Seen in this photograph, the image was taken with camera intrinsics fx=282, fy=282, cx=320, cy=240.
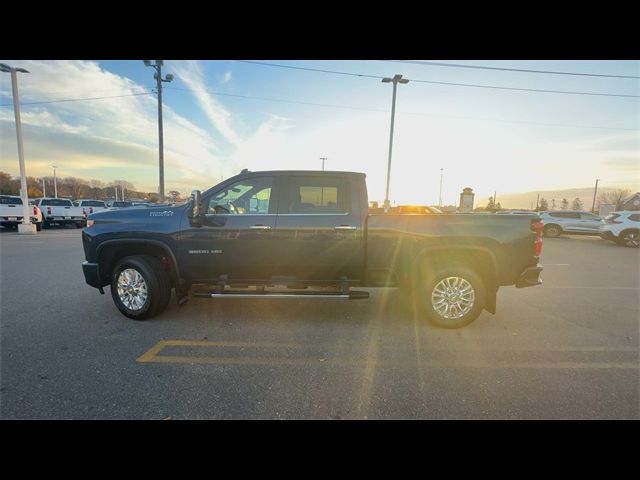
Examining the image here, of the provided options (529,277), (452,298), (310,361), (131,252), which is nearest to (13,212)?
(131,252)

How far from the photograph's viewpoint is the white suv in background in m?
13.0

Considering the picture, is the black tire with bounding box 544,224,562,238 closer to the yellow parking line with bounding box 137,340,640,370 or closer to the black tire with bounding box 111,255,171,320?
the yellow parking line with bounding box 137,340,640,370

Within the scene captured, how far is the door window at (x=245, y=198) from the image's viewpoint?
4125mm

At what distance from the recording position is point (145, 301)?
13.2 ft

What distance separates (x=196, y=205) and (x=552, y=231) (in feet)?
67.7

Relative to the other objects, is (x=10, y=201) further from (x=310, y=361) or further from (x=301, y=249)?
(x=310, y=361)

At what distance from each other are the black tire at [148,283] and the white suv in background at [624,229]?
1874 cm

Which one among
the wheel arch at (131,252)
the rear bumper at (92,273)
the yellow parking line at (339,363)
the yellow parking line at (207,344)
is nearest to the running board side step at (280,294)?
the wheel arch at (131,252)

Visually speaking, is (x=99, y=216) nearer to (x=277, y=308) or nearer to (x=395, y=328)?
(x=277, y=308)

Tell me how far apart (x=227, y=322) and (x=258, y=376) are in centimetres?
147

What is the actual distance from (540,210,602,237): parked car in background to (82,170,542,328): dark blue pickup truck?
16.4 m

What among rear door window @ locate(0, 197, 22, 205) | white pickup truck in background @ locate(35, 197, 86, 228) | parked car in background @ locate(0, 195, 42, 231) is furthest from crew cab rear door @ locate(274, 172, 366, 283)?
white pickup truck in background @ locate(35, 197, 86, 228)

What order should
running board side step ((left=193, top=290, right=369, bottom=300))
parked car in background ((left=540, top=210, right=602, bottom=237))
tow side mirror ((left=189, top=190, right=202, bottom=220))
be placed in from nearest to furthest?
1. tow side mirror ((left=189, top=190, right=202, bottom=220))
2. running board side step ((left=193, top=290, right=369, bottom=300))
3. parked car in background ((left=540, top=210, right=602, bottom=237))
